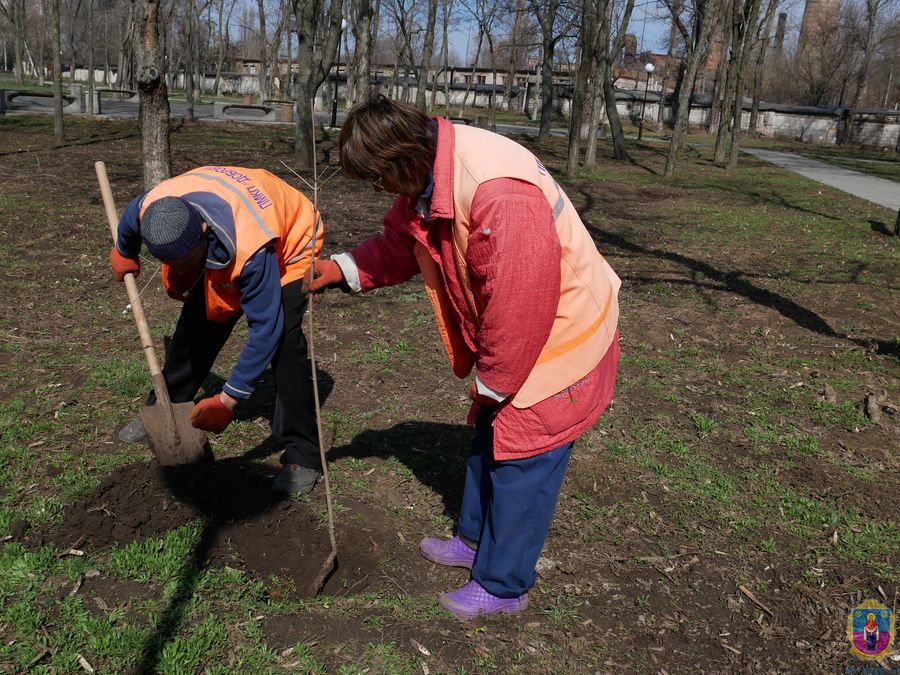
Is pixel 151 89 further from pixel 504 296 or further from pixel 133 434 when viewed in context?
pixel 504 296

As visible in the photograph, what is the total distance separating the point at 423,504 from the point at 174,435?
113 centimetres

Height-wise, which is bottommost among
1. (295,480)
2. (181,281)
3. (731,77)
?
(295,480)

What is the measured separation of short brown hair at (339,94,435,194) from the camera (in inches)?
77.0

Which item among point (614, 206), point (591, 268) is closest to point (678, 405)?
point (591, 268)

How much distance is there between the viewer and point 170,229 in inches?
97.0

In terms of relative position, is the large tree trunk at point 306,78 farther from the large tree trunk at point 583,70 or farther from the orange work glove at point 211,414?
the orange work glove at point 211,414

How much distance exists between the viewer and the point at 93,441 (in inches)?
140

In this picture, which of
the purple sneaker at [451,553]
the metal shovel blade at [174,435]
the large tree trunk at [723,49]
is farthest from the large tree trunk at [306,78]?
the large tree trunk at [723,49]

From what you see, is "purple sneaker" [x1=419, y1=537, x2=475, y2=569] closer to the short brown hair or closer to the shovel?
the shovel

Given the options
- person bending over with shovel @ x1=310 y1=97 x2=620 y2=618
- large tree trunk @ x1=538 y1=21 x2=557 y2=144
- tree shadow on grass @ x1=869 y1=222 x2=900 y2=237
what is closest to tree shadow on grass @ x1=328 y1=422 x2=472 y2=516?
person bending over with shovel @ x1=310 y1=97 x2=620 y2=618

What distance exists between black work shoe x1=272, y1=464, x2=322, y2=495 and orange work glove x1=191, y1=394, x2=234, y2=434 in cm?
56

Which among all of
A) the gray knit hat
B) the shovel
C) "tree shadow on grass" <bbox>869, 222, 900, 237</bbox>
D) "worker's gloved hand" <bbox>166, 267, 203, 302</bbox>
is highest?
the gray knit hat

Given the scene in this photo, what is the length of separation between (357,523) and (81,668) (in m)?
1.17

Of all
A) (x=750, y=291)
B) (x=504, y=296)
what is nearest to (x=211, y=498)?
(x=504, y=296)
